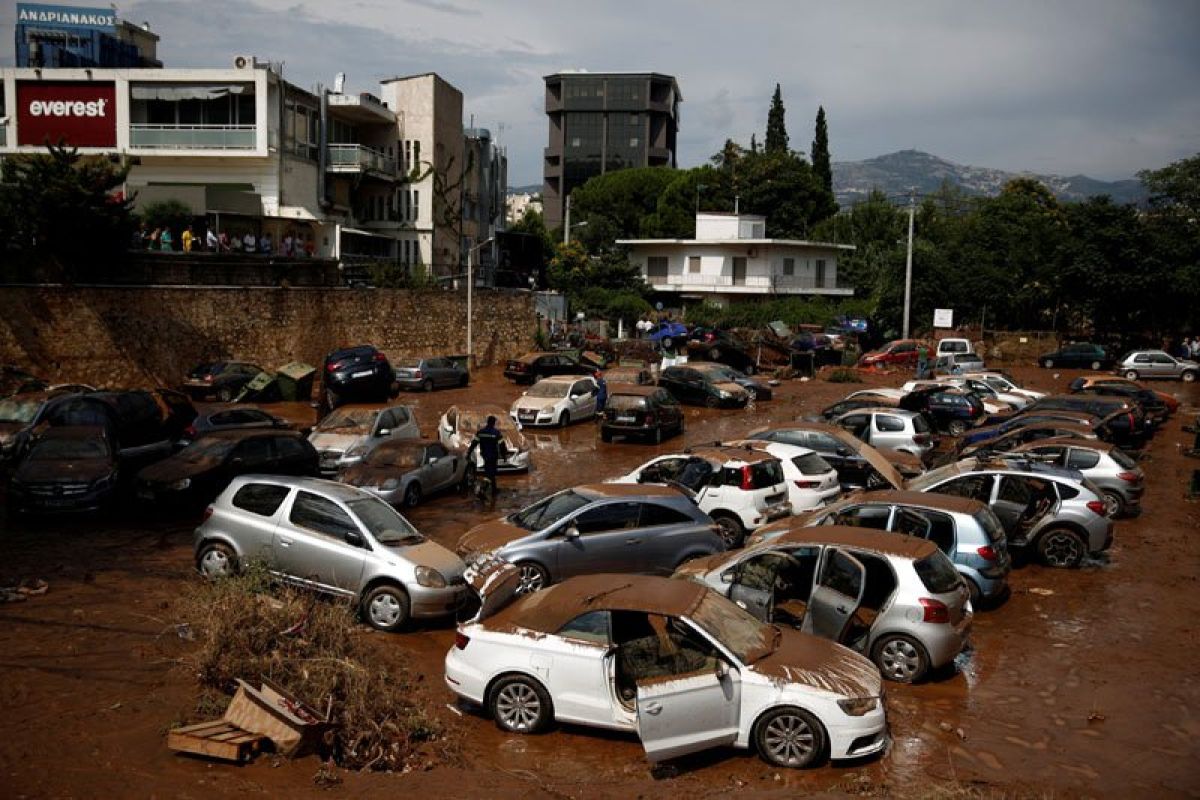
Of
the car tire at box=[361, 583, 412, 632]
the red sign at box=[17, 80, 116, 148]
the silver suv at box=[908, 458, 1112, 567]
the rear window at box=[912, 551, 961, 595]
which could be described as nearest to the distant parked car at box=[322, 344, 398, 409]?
the car tire at box=[361, 583, 412, 632]

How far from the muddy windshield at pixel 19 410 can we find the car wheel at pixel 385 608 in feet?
41.5

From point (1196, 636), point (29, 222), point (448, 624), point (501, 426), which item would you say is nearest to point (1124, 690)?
point (1196, 636)

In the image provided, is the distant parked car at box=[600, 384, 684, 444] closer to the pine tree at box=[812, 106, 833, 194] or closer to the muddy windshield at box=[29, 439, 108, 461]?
the muddy windshield at box=[29, 439, 108, 461]

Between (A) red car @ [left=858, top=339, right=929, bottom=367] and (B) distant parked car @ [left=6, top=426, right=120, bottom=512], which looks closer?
(B) distant parked car @ [left=6, top=426, right=120, bottom=512]

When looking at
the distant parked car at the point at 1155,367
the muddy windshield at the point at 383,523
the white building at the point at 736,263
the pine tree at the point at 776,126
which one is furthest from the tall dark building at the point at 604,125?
the muddy windshield at the point at 383,523

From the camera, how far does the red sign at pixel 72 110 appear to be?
144 feet

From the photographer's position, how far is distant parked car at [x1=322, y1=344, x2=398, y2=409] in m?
30.0

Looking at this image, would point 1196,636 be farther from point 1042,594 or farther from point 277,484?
point 277,484

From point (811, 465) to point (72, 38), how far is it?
152ft

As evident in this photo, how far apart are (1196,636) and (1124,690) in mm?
2445

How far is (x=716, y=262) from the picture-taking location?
6412 cm

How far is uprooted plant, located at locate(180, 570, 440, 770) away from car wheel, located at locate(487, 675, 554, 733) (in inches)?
21.4

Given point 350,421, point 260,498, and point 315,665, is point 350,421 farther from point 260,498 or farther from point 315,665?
point 315,665

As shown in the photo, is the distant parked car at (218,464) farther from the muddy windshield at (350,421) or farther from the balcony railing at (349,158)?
the balcony railing at (349,158)
